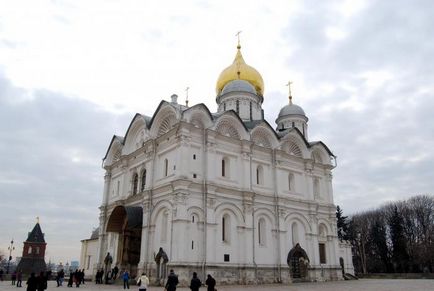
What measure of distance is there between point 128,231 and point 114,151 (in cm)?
788

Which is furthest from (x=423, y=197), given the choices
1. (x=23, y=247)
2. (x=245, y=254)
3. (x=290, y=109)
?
(x=23, y=247)

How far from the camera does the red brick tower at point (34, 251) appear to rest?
4203 centimetres

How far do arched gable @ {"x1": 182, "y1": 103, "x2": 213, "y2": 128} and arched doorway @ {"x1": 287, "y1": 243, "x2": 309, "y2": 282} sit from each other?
9733 mm

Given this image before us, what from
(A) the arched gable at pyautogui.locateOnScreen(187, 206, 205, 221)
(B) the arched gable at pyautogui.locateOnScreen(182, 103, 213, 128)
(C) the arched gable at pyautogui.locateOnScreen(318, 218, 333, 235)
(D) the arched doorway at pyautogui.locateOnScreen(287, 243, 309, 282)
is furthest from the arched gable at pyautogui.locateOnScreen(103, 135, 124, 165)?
(C) the arched gable at pyautogui.locateOnScreen(318, 218, 333, 235)

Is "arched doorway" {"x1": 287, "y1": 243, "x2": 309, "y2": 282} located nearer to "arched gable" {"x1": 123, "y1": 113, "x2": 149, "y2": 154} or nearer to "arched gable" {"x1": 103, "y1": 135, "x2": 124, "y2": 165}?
"arched gable" {"x1": 123, "y1": 113, "x2": 149, "y2": 154}

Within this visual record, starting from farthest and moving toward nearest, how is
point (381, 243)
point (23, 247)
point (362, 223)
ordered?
point (362, 223) → point (381, 243) → point (23, 247)

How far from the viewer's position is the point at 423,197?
46.0 m

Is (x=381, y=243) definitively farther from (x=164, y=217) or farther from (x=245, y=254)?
(x=164, y=217)

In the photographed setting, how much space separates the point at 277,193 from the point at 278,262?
14.1 feet

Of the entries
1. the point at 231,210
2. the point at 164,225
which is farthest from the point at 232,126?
the point at 164,225

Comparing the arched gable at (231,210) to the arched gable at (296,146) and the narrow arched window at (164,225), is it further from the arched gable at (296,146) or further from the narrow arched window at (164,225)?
the arched gable at (296,146)

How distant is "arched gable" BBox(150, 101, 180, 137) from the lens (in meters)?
22.9

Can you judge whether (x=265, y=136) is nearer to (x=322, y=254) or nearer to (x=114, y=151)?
(x=322, y=254)

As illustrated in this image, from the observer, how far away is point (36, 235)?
4550cm
